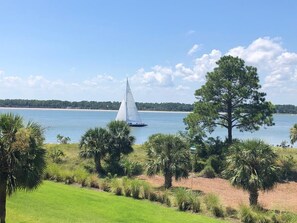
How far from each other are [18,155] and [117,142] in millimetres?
25201

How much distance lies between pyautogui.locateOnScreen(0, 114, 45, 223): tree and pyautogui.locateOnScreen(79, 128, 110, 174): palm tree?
23.1 meters

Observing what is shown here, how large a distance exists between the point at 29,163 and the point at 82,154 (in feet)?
79.7

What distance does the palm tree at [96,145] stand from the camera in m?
37.5

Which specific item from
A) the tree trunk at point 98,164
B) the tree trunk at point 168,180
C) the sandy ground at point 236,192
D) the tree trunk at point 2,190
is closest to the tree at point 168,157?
the tree trunk at point 168,180

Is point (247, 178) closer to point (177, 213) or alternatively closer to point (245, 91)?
point (177, 213)

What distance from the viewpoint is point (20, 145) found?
1287 cm

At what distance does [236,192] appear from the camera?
31406 mm

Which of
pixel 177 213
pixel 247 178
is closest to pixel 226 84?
pixel 247 178

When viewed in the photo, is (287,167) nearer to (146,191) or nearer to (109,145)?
(109,145)

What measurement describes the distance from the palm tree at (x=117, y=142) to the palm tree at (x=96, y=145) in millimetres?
538

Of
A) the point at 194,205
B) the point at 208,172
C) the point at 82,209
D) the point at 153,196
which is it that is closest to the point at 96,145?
the point at 208,172

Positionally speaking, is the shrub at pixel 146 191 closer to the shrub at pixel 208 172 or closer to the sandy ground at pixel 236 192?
the sandy ground at pixel 236 192

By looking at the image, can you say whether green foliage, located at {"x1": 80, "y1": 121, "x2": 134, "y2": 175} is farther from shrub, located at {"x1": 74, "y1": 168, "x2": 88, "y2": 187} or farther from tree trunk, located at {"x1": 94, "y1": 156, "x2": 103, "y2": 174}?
shrub, located at {"x1": 74, "y1": 168, "x2": 88, "y2": 187}

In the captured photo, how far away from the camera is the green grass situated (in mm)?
18062
